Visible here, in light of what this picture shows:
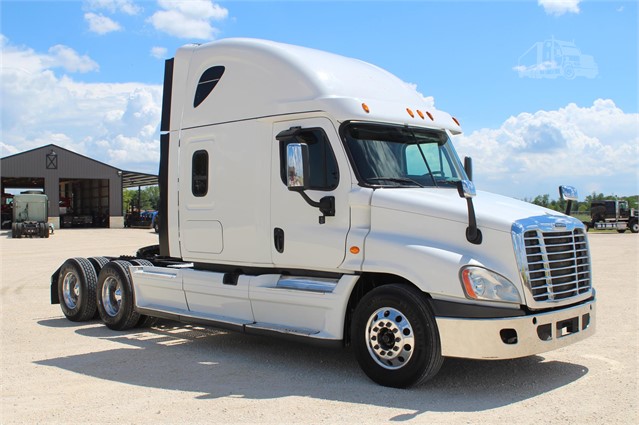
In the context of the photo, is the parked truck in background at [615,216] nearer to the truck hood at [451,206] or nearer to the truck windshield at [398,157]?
the truck windshield at [398,157]

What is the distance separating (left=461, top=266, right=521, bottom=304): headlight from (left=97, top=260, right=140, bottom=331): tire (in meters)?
5.17

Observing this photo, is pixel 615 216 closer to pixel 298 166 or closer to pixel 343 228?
pixel 343 228

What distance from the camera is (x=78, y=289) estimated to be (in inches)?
400

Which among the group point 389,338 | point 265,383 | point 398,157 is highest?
point 398,157

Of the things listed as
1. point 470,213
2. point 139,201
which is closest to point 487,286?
point 470,213

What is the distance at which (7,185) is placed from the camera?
210ft

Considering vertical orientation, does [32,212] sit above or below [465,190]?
above

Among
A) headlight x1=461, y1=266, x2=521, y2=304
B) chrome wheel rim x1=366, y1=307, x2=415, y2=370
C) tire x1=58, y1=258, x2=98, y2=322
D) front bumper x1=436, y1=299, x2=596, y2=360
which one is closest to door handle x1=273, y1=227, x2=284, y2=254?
chrome wheel rim x1=366, y1=307, x2=415, y2=370

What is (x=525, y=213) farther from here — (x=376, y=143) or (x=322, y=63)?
(x=322, y=63)

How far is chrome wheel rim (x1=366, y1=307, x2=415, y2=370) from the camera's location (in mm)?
6215

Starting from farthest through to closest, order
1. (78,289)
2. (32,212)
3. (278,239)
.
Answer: (32,212) < (78,289) < (278,239)

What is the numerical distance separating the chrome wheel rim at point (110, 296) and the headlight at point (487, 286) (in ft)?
18.5

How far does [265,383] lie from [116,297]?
399 centimetres

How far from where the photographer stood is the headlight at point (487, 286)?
19.4ft
